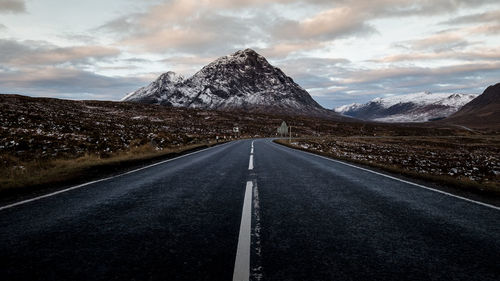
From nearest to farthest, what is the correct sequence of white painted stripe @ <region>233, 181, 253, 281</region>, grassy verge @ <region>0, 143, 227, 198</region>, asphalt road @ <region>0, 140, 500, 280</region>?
white painted stripe @ <region>233, 181, 253, 281</region>
asphalt road @ <region>0, 140, 500, 280</region>
grassy verge @ <region>0, 143, 227, 198</region>

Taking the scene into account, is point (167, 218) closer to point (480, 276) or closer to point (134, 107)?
point (480, 276)

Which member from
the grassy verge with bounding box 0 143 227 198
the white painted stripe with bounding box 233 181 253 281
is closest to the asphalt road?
the white painted stripe with bounding box 233 181 253 281

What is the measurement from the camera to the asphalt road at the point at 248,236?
284cm

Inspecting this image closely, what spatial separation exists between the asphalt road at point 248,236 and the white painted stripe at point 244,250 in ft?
0.04

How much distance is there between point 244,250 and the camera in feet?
10.7

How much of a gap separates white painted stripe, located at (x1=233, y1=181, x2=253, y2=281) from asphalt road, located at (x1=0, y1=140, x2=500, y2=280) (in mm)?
13

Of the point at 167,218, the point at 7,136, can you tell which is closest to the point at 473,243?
the point at 167,218

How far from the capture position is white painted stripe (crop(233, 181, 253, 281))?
2.72m

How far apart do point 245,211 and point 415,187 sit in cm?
539

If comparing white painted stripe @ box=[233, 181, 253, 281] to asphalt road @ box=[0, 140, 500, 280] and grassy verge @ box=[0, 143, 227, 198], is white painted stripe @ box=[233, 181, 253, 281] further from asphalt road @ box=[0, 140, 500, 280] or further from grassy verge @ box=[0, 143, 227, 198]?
grassy verge @ box=[0, 143, 227, 198]

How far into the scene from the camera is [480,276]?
2.78 m

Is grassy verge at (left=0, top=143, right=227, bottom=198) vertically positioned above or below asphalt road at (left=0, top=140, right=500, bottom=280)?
below

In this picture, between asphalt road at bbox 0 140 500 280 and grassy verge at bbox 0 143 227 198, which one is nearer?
asphalt road at bbox 0 140 500 280

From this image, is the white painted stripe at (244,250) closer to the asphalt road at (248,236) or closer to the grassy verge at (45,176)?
the asphalt road at (248,236)
